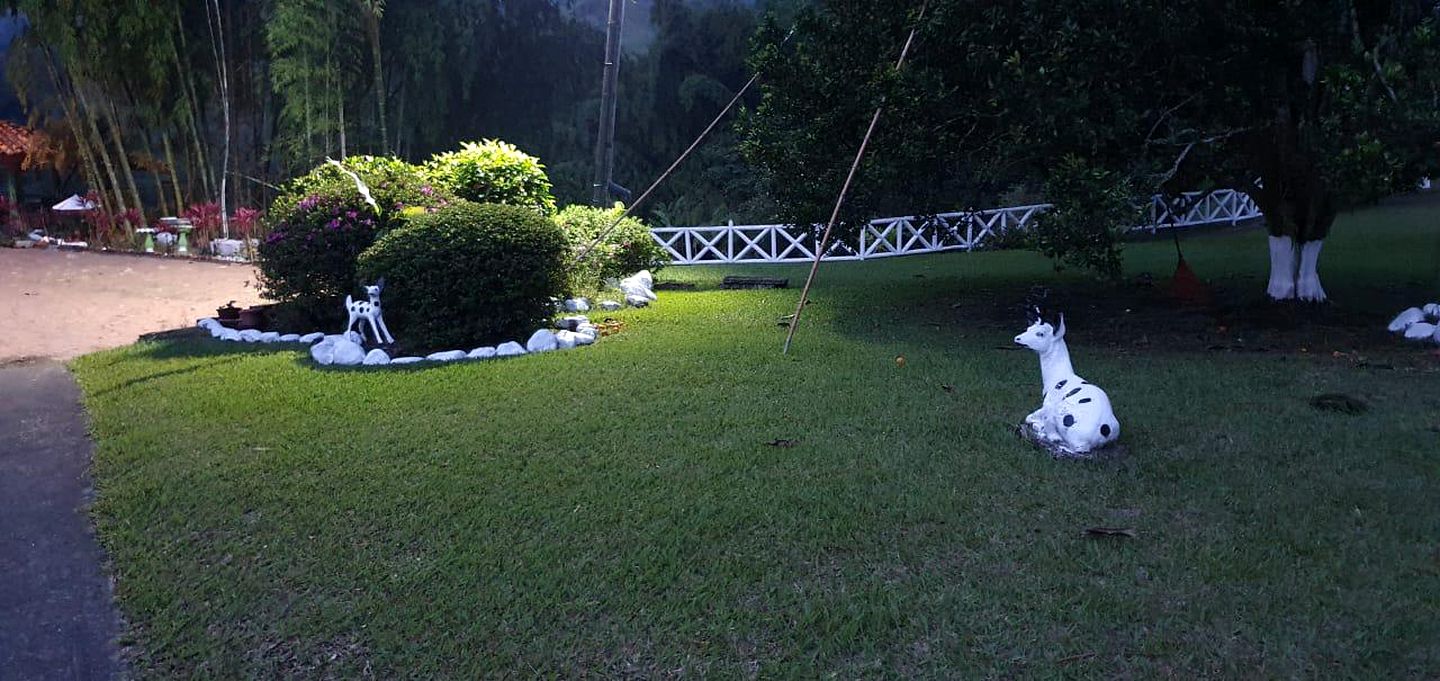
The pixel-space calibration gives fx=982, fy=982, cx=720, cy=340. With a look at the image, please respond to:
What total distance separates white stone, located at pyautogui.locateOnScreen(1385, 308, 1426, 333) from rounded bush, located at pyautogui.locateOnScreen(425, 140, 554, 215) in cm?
769

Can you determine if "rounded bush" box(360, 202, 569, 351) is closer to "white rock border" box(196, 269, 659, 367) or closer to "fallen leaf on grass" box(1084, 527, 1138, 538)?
"white rock border" box(196, 269, 659, 367)

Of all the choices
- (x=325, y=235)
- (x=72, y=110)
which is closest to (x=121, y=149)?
(x=72, y=110)

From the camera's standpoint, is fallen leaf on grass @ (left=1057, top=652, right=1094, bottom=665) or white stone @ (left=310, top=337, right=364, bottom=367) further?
white stone @ (left=310, top=337, right=364, bottom=367)

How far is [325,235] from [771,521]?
646cm

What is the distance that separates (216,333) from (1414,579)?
9046 millimetres

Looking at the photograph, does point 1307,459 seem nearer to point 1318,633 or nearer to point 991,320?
point 1318,633

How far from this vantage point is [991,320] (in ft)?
29.8

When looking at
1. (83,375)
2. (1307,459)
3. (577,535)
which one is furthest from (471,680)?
(83,375)

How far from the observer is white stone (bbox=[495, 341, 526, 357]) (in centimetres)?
776

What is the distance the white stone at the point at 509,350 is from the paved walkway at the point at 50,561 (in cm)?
280

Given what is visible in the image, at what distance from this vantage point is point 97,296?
39.9 feet

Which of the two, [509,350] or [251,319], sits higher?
[251,319]

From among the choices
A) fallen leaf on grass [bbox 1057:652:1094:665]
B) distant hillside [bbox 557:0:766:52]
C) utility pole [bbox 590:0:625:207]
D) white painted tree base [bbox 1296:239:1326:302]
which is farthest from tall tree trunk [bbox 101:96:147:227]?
fallen leaf on grass [bbox 1057:652:1094:665]

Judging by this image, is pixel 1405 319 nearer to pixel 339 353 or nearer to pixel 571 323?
pixel 571 323
